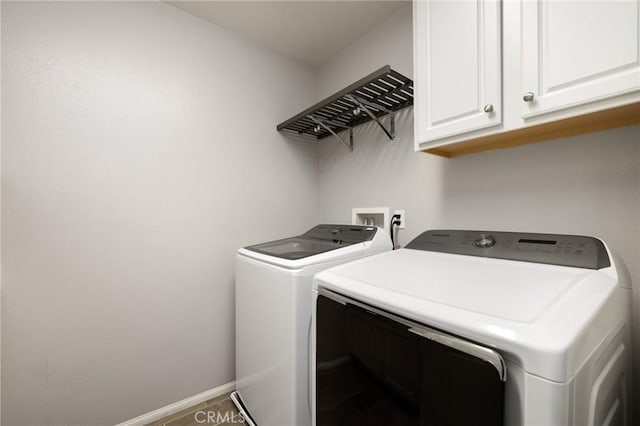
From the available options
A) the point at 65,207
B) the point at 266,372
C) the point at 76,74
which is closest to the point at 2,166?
the point at 65,207

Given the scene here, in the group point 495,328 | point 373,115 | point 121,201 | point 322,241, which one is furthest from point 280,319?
point 373,115

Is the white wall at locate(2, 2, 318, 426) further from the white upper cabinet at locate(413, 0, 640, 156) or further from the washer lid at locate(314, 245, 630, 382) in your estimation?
the white upper cabinet at locate(413, 0, 640, 156)

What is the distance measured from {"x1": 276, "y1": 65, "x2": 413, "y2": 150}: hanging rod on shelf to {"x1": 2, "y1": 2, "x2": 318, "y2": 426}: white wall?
40 centimetres

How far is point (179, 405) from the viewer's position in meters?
1.58

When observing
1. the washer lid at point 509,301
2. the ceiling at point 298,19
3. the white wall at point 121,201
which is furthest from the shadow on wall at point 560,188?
the white wall at point 121,201

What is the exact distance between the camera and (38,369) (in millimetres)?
1227

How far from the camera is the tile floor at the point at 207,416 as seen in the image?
1.50m

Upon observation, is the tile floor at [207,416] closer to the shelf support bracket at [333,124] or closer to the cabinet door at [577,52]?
the shelf support bracket at [333,124]

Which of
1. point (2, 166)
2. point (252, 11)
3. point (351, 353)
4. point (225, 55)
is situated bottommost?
point (351, 353)

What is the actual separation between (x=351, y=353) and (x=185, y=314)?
126 cm

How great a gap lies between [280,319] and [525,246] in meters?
1.03

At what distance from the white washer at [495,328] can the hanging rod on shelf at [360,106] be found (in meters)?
0.90

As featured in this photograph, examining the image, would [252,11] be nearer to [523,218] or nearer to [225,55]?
[225,55]

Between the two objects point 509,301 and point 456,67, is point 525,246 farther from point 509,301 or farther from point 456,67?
point 456,67
